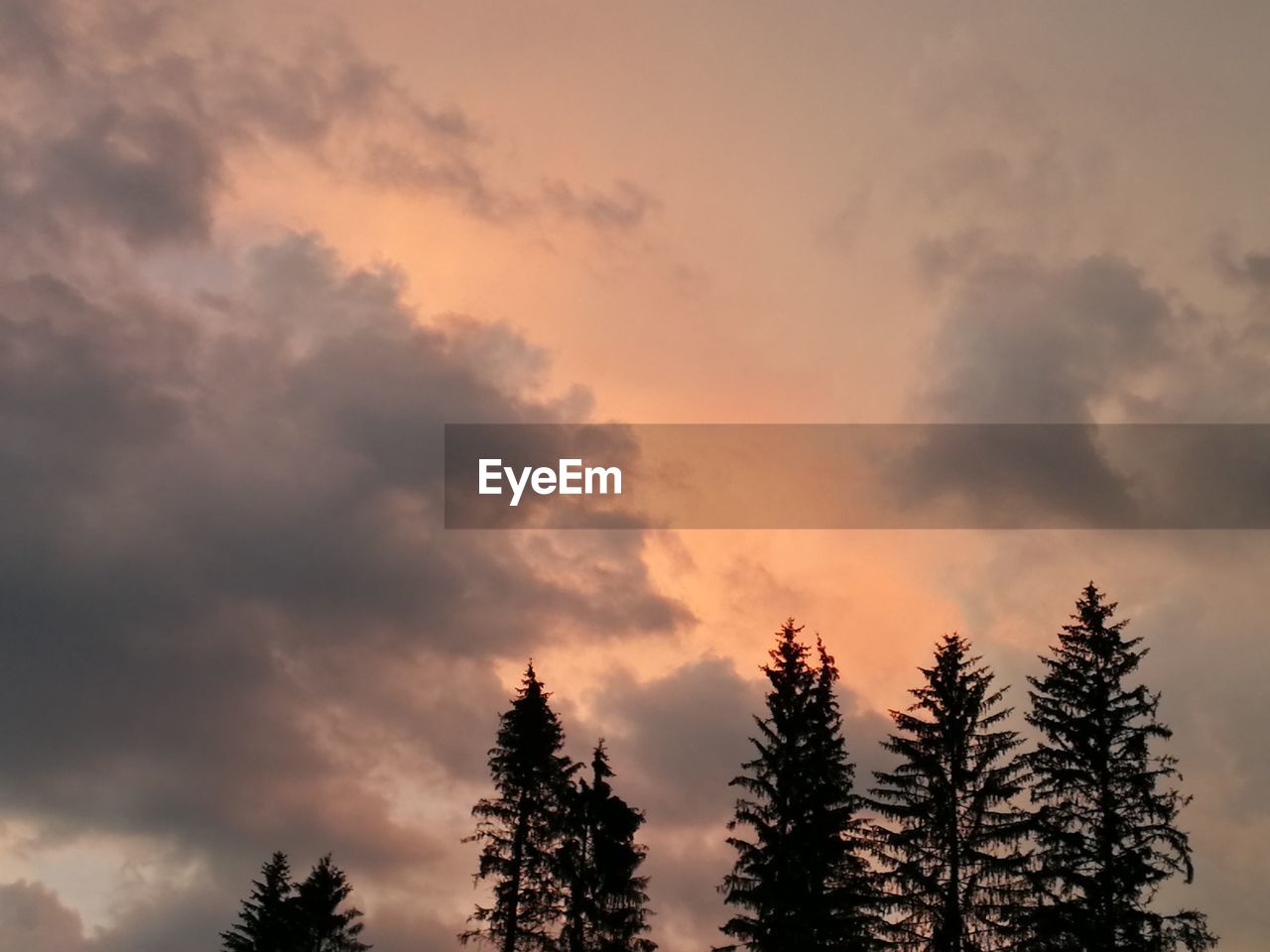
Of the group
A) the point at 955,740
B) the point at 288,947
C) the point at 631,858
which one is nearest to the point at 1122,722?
the point at 955,740

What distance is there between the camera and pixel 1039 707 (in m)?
37.4

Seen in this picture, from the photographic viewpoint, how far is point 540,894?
4331cm

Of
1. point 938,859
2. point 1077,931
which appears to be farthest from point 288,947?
point 1077,931

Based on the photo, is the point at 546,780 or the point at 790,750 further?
the point at 546,780

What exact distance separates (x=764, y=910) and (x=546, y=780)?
30.5 feet

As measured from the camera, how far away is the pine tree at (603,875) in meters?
44.1

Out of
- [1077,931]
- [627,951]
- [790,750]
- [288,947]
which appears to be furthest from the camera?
[288,947]

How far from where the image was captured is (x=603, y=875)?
4506cm

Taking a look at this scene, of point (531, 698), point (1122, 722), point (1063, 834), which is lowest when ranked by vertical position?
point (1063, 834)

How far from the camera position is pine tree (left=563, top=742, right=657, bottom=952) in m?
44.1

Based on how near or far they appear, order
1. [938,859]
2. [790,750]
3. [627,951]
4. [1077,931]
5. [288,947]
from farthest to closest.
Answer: [288,947] < [627,951] < [790,750] < [938,859] < [1077,931]

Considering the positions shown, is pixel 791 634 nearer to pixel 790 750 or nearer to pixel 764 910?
pixel 790 750

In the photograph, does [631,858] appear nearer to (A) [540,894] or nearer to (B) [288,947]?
(A) [540,894]

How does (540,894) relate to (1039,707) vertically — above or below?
below
